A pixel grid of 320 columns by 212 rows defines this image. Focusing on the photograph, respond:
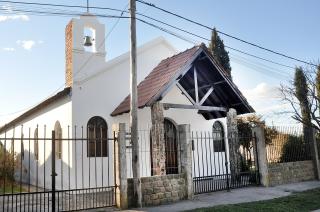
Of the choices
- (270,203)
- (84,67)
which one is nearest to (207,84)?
(84,67)

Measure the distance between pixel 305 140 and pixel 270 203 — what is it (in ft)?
23.9

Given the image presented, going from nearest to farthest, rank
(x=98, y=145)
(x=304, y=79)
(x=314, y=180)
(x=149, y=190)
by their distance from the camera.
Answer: (x=149, y=190) < (x=98, y=145) < (x=314, y=180) < (x=304, y=79)

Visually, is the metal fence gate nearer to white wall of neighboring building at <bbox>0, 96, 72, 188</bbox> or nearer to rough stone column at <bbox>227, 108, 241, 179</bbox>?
rough stone column at <bbox>227, 108, 241, 179</bbox>

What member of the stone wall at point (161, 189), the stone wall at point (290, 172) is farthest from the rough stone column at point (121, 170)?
the stone wall at point (290, 172)

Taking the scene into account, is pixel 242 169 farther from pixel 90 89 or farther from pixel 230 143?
pixel 90 89

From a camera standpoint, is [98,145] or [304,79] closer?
[98,145]

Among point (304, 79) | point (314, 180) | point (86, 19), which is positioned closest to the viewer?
point (86, 19)

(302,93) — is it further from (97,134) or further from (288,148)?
(97,134)

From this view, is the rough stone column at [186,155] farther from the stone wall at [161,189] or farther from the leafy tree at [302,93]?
the leafy tree at [302,93]

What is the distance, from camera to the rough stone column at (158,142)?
10828mm

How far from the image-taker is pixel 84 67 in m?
13.7

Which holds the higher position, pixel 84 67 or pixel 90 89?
pixel 84 67

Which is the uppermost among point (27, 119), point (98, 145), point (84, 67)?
point (84, 67)

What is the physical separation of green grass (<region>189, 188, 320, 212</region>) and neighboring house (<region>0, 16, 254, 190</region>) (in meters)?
4.28
